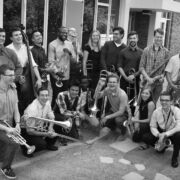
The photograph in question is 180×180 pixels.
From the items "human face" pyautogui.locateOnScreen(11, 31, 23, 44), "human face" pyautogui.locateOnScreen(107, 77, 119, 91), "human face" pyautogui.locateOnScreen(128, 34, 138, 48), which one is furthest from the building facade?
"human face" pyautogui.locateOnScreen(107, 77, 119, 91)

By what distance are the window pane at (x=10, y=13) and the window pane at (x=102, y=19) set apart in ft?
13.1

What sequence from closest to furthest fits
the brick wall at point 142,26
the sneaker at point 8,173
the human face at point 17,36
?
the sneaker at point 8,173, the human face at point 17,36, the brick wall at point 142,26

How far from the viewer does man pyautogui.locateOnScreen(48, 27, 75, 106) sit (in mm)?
6078

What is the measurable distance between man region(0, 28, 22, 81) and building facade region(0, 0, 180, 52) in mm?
2749

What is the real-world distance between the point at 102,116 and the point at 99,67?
1048 mm

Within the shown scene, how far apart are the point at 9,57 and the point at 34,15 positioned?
406 cm

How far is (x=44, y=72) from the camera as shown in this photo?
18.9ft

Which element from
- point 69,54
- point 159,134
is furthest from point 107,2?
point 159,134

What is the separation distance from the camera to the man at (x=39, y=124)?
4.73 metres

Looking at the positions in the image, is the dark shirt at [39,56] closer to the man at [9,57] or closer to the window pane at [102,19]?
the man at [9,57]

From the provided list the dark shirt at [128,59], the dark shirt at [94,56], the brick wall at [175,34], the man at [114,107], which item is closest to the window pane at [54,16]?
A: the dark shirt at [94,56]

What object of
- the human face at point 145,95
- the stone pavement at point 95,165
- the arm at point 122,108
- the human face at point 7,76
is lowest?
the stone pavement at point 95,165

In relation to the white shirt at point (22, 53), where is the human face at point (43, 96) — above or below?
below

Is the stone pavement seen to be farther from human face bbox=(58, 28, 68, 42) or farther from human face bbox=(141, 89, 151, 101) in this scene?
human face bbox=(58, 28, 68, 42)
